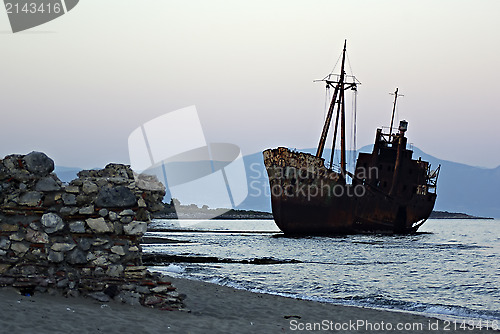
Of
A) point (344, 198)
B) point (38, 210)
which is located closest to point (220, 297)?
point (38, 210)

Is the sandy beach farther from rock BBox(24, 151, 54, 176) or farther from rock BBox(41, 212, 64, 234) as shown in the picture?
rock BBox(24, 151, 54, 176)

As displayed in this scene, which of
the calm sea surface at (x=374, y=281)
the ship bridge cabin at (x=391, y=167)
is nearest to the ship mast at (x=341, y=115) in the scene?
the ship bridge cabin at (x=391, y=167)

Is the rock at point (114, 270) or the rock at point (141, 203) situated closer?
the rock at point (114, 270)

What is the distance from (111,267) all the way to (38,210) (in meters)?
1.69

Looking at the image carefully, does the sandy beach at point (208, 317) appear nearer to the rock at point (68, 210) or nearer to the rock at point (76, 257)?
the rock at point (76, 257)

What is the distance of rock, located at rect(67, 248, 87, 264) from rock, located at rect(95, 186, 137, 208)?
0.92 metres

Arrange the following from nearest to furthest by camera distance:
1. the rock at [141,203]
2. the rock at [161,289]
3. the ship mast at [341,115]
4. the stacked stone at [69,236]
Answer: the stacked stone at [69,236] < the rock at [161,289] < the rock at [141,203] < the ship mast at [341,115]

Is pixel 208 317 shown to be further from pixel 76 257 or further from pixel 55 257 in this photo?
pixel 55 257

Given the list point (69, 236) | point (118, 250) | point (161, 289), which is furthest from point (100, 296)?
point (69, 236)

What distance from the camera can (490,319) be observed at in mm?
14539

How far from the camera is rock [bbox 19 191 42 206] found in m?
9.51

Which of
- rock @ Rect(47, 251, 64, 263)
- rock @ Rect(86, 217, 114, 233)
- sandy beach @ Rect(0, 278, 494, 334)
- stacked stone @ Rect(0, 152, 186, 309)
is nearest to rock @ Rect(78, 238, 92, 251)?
stacked stone @ Rect(0, 152, 186, 309)

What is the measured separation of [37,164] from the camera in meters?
9.66

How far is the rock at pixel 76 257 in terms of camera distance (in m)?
9.44
